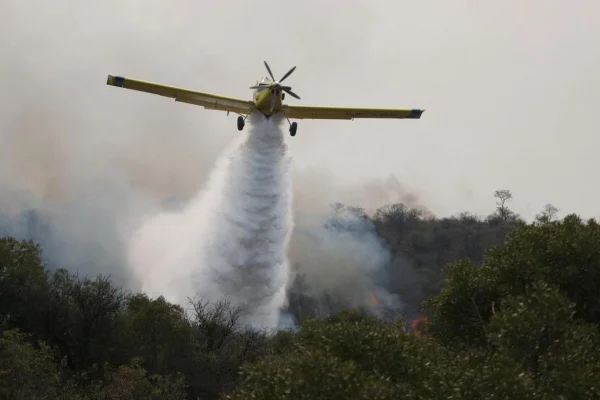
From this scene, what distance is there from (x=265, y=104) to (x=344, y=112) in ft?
23.2

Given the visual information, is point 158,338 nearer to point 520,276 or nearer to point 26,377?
point 26,377

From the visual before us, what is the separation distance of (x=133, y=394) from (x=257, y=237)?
25.9 metres

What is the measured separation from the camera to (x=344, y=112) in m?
52.6

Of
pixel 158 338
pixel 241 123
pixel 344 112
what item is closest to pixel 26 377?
pixel 158 338

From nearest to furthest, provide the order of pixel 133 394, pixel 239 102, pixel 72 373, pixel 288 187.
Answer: pixel 133 394, pixel 72 373, pixel 239 102, pixel 288 187

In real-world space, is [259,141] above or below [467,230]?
below

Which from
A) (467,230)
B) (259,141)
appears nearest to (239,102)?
(259,141)

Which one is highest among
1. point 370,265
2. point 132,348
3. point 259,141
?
point 370,265

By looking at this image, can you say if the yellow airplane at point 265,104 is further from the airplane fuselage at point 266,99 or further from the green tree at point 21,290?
the green tree at point 21,290

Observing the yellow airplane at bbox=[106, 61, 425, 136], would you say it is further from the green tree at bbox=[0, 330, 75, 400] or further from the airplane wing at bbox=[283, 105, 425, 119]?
the green tree at bbox=[0, 330, 75, 400]

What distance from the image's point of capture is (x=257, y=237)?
56.5 m

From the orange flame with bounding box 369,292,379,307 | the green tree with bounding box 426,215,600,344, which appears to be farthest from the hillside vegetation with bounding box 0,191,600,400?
the orange flame with bounding box 369,292,379,307

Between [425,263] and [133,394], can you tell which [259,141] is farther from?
[425,263]

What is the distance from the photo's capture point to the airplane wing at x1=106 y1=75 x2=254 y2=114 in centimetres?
4988
